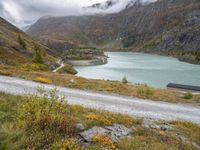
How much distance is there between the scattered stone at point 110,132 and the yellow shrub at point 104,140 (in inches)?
7.6

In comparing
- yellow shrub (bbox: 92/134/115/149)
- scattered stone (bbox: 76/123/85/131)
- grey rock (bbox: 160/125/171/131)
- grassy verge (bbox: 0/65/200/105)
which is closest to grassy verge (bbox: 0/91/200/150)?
yellow shrub (bbox: 92/134/115/149)

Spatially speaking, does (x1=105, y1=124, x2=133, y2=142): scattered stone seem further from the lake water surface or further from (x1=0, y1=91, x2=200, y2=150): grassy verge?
the lake water surface

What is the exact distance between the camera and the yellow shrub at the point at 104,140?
8828mm

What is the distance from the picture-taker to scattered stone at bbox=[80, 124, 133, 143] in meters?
9.39

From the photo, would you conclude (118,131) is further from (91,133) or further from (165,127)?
(165,127)

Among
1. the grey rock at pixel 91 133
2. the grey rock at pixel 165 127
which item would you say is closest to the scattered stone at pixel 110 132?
the grey rock at pixel 91 133

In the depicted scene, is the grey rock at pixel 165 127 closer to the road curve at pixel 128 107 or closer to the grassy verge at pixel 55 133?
the grassy verge at pixel 55 133

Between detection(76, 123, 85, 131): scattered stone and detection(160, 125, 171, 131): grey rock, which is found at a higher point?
detection(76, 123, 85, 131): scattered stone

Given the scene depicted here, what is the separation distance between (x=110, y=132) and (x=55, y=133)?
90.0 inches

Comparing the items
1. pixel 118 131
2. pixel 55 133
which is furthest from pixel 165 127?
pixel 55 133

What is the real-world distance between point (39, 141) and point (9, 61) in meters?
78.6

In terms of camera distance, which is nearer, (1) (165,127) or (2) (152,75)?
(1) (165,127)

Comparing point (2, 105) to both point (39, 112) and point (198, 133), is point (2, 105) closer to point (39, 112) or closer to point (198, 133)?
point (39, 112)

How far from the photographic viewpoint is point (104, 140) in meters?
9.03
